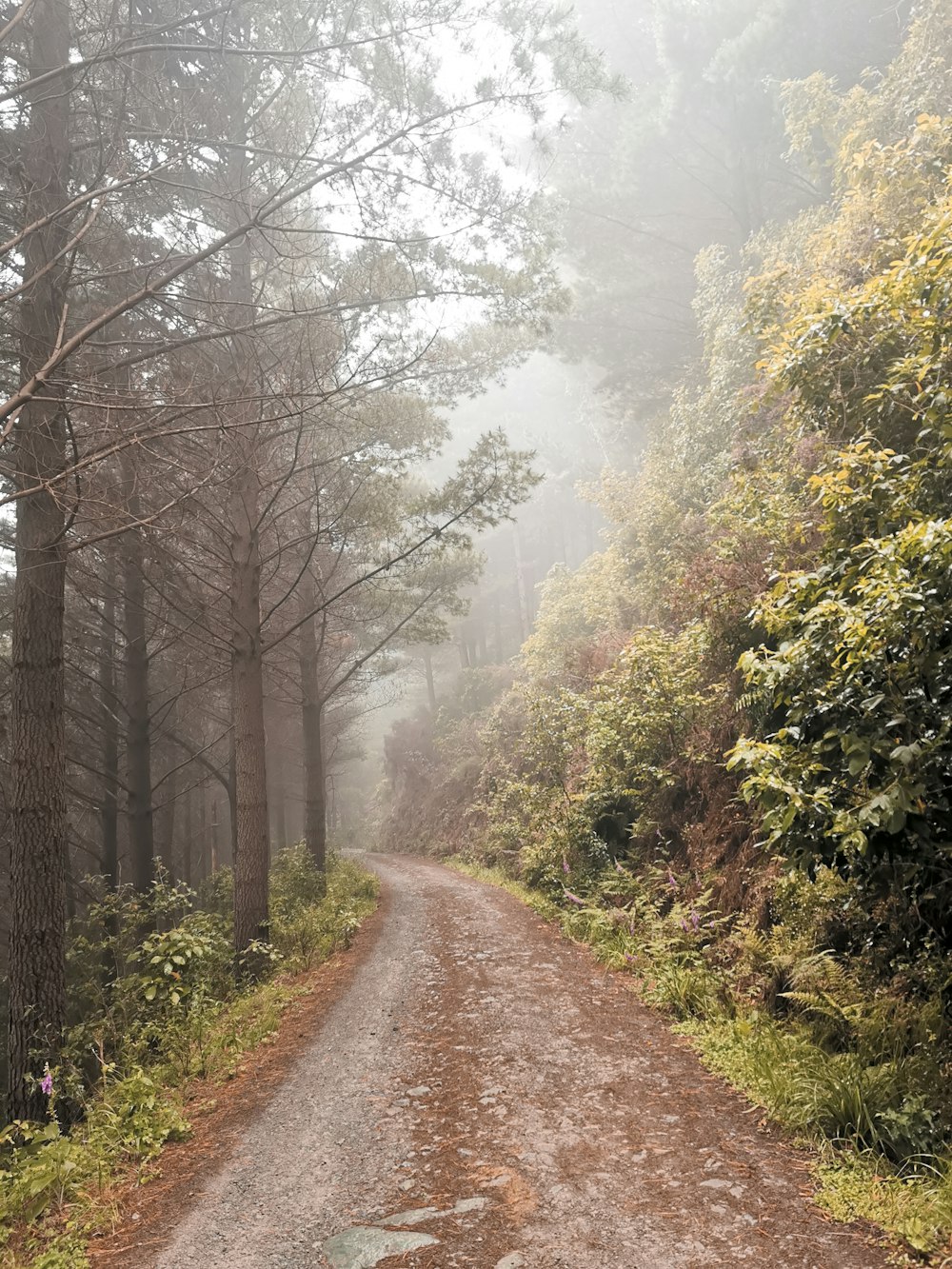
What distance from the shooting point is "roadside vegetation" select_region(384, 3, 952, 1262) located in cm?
361

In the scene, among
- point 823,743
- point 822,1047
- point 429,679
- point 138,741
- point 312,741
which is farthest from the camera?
point 429,679

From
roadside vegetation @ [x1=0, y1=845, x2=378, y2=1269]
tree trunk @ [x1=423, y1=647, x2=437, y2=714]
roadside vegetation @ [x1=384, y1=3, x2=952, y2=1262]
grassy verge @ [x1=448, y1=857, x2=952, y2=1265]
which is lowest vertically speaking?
roadside vegetation @ [x1=0, y1=845, x2=378, y2=1269]

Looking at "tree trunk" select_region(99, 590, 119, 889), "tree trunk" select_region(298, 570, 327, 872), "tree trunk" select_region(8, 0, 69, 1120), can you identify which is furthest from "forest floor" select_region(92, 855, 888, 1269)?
"tree trunk" select_region(298, 570, 327, 872)

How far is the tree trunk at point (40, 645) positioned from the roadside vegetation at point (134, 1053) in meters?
0.65

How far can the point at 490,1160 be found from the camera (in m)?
3.97

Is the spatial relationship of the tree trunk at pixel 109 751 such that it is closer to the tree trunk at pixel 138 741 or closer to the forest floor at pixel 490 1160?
the tree trunk at pixel 138 741

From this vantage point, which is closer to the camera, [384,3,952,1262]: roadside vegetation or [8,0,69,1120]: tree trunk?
[384,3,952,1262]: roadside vegetation

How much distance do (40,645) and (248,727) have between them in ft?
11.2

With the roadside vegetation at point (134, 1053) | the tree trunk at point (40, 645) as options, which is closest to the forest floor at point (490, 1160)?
the roadside vegetation at point (134, 1053)

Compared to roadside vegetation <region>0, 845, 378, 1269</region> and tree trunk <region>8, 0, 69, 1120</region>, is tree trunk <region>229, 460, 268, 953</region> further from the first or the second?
tree trunk <region>8, 0, 69, 1120</region>

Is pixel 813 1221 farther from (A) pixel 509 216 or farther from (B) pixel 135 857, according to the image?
(B) pixel 135 857

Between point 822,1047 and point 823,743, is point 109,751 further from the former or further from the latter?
point 823,743

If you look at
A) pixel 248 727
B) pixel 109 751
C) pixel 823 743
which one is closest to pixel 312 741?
pixel 109 751

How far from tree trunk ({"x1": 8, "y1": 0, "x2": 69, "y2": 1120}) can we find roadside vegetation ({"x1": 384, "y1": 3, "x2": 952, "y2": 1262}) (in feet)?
17.2
